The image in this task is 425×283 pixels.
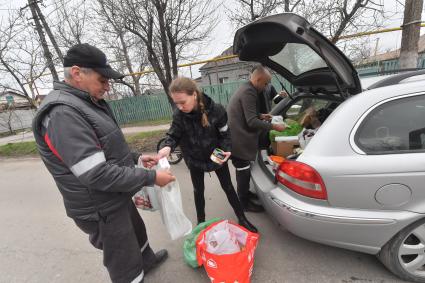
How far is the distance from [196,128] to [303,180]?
987 millimetres

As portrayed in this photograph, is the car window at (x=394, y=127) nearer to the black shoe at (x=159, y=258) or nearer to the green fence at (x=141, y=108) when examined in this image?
the black shoe at (x=159, y=258)

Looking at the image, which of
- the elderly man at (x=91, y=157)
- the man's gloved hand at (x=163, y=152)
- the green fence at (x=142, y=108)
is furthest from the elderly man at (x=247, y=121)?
the green fence at (x=142, y=108)

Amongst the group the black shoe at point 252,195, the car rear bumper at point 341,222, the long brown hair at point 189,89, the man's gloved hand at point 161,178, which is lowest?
the black shoe at point 252,195

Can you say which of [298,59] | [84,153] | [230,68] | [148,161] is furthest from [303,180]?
[230,68]

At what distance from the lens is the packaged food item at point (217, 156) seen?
2.11 meters

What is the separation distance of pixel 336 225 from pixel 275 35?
4.99 feet

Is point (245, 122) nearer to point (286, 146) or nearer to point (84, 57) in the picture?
point (286, 146)

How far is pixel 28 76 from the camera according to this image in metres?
8.86

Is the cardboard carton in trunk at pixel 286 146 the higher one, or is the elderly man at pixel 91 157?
the elderly man at pixel 91 157

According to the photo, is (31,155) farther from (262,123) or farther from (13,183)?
(262,123)

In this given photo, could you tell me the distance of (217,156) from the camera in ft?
7.02

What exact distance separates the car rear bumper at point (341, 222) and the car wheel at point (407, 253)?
0.07m

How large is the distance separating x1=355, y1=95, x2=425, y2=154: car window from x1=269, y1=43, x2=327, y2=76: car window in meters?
0.68

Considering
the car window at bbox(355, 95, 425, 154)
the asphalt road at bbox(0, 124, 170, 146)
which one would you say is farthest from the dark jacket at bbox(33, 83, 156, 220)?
the asphalt road at bbox(0, 124, 170, 146)
